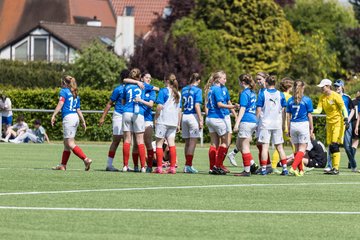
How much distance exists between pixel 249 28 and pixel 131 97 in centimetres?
6901

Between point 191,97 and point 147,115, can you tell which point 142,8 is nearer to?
point 147,115

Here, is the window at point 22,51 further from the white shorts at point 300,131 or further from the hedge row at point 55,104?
the white shorts at point 300,131

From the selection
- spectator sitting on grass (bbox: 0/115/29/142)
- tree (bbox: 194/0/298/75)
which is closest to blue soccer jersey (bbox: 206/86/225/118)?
spectator sitting on grass (bbox: 0/115/29/142)

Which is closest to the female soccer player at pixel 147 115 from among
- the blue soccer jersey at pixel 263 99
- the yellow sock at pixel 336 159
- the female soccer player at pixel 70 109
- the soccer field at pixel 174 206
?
the soccer field at pixel 174 206

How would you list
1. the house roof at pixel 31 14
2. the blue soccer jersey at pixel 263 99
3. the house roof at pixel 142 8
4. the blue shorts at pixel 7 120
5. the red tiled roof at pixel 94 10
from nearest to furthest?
the blue soccer jersey at pixel 263 99
the blue shorts at pixel 7 120
the house roof at pixel 31 14
the red tiled roof at pixel 94 10
the house roof at pixel 142 8

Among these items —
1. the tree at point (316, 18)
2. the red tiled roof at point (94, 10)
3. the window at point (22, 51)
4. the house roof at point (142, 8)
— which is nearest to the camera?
the window at point (22, 51)

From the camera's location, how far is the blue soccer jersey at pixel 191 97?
22828 millimetres

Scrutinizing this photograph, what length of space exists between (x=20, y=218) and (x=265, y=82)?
9.95 meters

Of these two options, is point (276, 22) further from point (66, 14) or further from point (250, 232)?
point (250, 232)

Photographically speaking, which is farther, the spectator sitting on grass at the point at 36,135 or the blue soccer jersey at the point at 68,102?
the spectator sitting on grass at the point at 36,135

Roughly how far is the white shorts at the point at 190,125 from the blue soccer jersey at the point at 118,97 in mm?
1207

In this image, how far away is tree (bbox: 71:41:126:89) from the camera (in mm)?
76375

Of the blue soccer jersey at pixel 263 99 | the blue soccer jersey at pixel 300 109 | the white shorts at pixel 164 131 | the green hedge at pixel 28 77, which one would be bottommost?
the white shorts at pixel 164 131

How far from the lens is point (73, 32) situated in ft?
335
